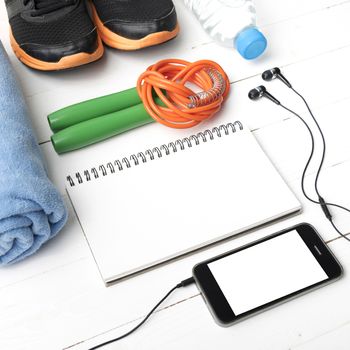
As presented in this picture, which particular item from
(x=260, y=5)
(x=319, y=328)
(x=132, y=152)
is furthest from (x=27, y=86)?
(x=319, y=328)

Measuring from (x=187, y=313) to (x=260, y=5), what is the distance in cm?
59

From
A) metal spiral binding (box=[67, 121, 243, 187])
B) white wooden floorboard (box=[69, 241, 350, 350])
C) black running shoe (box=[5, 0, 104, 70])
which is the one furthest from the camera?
black running shoe (box=[5, 0, 104, 70])

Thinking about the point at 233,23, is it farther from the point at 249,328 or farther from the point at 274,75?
the point at 249,328

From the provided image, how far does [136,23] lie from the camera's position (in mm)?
870

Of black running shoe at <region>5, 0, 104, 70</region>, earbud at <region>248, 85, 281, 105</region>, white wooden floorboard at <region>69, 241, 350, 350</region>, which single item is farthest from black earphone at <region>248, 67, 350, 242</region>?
black running shoe at <region>5, 0, 104, 70</region>

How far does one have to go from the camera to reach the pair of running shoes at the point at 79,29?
852 mm

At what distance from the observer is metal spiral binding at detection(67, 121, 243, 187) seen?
29.4 inches

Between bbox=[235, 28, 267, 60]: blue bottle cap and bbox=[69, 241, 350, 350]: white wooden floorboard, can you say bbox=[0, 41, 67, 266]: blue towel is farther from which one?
bbox=[235, 28, 267, 60]: blue bottle cap

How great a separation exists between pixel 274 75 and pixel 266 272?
347mm

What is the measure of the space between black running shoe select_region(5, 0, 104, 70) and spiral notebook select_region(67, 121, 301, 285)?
0.19 metres

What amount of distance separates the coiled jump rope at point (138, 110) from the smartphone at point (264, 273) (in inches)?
8.5

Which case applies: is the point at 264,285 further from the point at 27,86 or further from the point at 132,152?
the point at 27,86

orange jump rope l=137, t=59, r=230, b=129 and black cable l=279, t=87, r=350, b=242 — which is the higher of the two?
orange jump rope l=137, t=59, r=230, b=129

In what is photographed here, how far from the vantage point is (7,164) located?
2.21 feet
